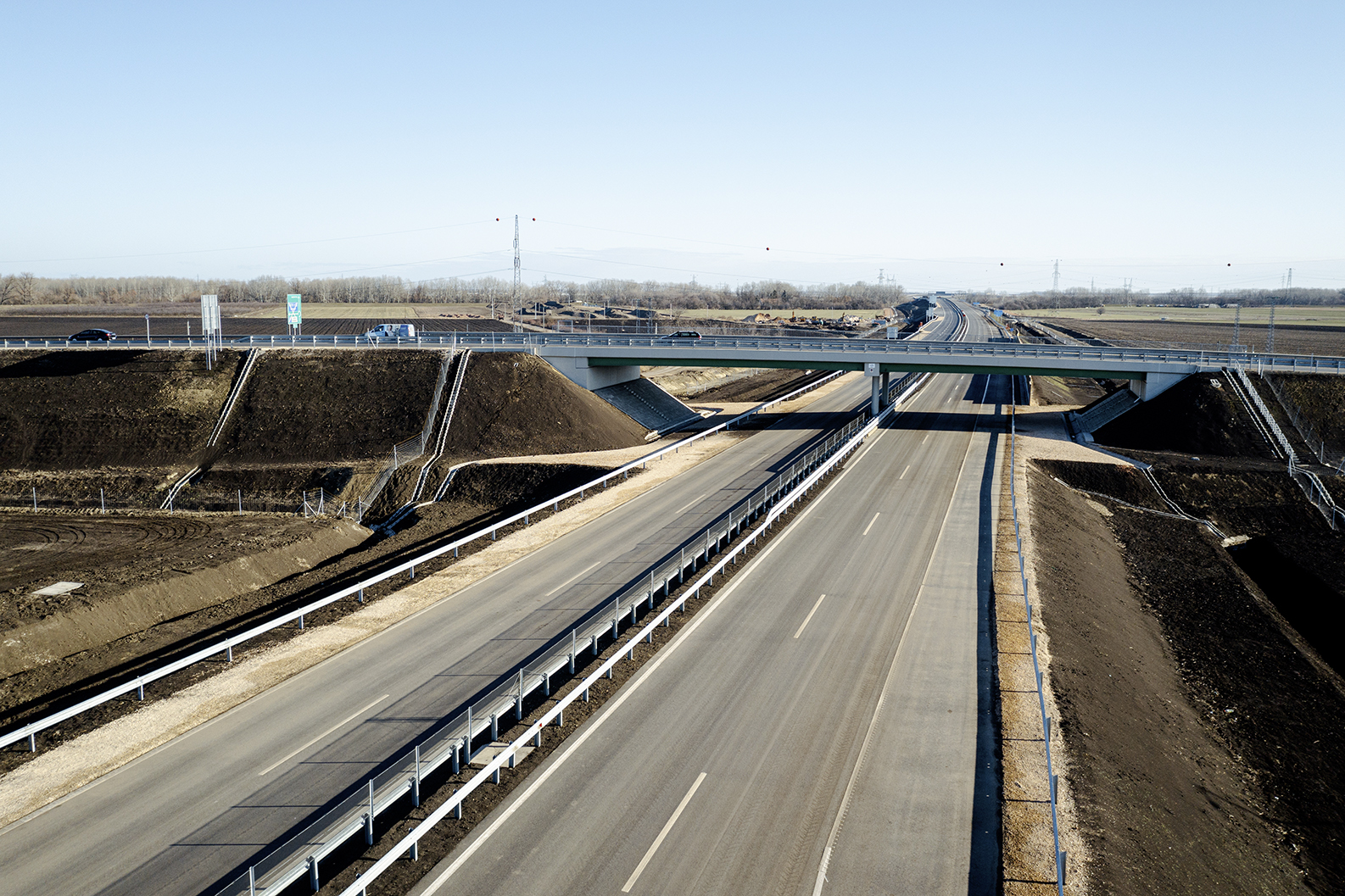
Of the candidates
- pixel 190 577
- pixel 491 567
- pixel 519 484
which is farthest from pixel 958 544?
pixel 190 577

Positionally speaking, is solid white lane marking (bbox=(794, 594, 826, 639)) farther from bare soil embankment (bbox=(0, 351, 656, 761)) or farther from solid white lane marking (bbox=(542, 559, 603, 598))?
bare soil embankment (bbox=(0, 351, 656, 761))

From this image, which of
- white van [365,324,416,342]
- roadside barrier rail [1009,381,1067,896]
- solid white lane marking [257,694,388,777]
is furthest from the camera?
white van [365,324,416,342]

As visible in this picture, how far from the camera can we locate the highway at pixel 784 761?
1366 cm

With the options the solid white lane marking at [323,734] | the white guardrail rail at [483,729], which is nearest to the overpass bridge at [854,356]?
the white guardrail rail at [483,729]

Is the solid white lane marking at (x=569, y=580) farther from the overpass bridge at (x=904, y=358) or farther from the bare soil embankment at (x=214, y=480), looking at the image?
the overpass bridge at (x=904, y=358)

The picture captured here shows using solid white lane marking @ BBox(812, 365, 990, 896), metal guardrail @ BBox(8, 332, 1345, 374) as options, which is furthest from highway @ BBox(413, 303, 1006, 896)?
metal guardrail @ BBox(8, 332, 1345, 374)

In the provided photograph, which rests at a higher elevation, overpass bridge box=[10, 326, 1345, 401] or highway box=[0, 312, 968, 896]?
overpass bridge box=[10, 326, 1345, 401]

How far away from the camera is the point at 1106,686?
22469 millimetres

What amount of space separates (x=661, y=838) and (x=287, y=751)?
794cm

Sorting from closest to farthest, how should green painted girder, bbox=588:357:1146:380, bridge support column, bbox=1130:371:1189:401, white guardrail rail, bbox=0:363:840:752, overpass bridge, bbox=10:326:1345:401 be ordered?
white guardrail rail, bbox=0:363:840:752 → green painted girder, bbox=588:357:1146:380 → overpass bridge, bbox=10:326:1345:401 → bridge support column, bbox=1130:371:1189:401

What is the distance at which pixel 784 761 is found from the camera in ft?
55.5

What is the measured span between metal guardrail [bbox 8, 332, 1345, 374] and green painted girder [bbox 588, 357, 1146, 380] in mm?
570

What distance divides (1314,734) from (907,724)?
13050mm

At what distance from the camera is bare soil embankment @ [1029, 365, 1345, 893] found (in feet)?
54.5
